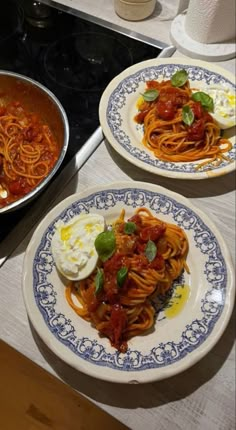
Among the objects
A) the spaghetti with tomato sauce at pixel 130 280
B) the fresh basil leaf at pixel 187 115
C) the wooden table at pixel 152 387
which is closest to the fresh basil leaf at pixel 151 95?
the fresh basil leaf at pixel 187 115

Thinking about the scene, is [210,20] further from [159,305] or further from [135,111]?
[159,305]

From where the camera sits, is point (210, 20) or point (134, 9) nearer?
point (210, 20)

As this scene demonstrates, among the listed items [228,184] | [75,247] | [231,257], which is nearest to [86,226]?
[75,247]

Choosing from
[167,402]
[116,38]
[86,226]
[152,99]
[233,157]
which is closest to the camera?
[167,402]

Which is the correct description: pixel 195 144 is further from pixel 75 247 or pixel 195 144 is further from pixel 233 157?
pixel 75 247

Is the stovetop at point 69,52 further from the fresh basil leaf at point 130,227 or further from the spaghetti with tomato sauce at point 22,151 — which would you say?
the fresh basil leaf at point 130,227

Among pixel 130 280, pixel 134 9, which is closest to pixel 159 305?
pixel 130 280
